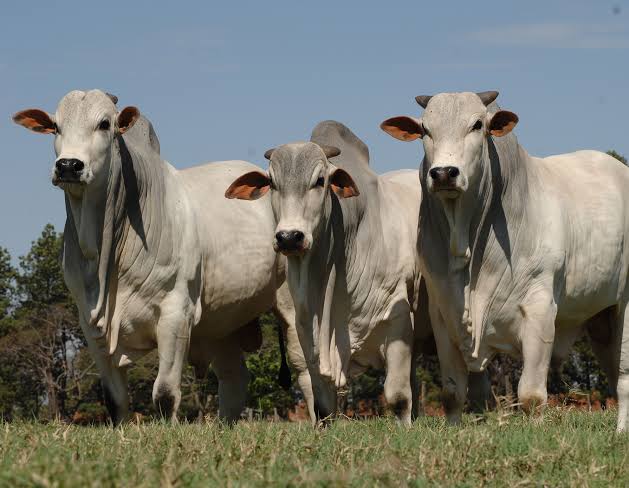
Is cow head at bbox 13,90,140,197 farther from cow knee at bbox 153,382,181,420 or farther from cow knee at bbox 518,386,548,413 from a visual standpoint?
cow knee at bbox 518,386,548,413

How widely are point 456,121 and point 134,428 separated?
3.04 m

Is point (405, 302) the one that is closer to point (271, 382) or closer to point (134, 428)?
point (134, 428)

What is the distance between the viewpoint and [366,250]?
9.18 metres

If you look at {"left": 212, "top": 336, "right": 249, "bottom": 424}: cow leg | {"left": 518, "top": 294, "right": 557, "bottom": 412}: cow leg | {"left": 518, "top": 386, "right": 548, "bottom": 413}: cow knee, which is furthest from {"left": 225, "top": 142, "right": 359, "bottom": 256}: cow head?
{"left": 212, "top": 336, "right": 249, "bottom": 424}: cow leg

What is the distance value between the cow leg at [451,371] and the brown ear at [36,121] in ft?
10.9

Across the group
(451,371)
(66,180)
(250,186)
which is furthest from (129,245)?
(451,371)

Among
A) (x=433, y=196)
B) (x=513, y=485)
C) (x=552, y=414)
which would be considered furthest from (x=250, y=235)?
(x=513, y=485)

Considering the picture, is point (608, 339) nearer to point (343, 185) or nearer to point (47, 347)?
point (343, 185)

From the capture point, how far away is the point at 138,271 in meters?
9.24

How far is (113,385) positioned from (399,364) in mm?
2240

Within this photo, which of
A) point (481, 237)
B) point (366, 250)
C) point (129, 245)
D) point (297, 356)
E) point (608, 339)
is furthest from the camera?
point (297, 356)

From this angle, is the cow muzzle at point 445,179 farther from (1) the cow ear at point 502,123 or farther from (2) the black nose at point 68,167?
(2) the black nose at point 68,167

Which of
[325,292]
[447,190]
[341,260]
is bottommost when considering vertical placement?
[325,292]

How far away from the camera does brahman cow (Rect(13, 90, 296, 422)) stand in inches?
353
